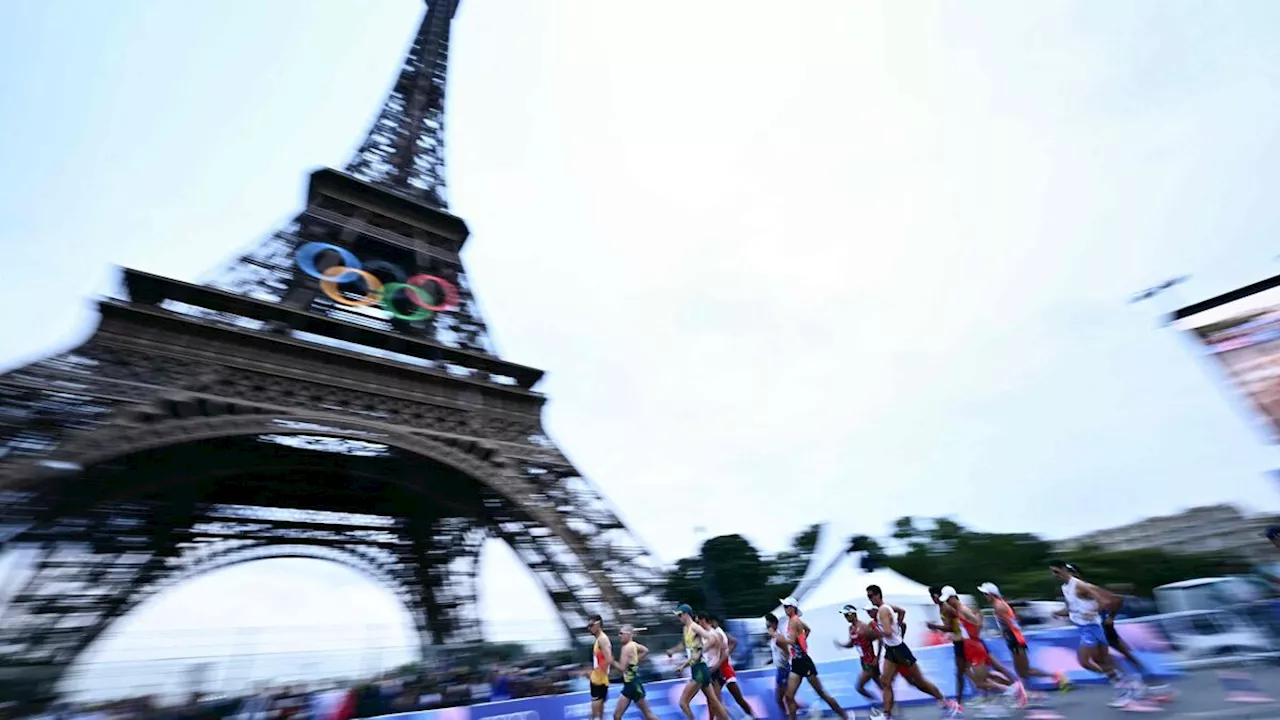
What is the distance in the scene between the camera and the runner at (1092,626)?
6695mm

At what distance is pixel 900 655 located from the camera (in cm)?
732

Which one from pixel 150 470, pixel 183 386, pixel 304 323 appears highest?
pixel 304 323

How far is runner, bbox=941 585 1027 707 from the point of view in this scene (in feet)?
23.8

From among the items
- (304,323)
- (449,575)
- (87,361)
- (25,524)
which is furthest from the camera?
(449,575)

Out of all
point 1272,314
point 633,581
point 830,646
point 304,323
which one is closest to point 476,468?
point 633,581

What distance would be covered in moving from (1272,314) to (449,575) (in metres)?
29.8

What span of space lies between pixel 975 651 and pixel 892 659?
3.10ft

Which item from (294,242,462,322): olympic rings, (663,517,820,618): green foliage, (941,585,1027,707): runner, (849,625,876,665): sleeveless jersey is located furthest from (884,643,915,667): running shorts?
(663,517,820,618): green foliage

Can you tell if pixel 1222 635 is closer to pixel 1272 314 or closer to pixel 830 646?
pixel 830 646

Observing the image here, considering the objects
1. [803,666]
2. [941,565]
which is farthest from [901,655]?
[941,565]

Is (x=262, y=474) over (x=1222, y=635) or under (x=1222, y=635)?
over

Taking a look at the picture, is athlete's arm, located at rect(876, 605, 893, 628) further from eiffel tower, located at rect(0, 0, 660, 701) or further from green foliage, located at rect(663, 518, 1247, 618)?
green foliage, located at rect(663, 518, 1247, 618)

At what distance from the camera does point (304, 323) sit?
19.2m

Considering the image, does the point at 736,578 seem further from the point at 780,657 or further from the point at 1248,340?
the point at 780,657
